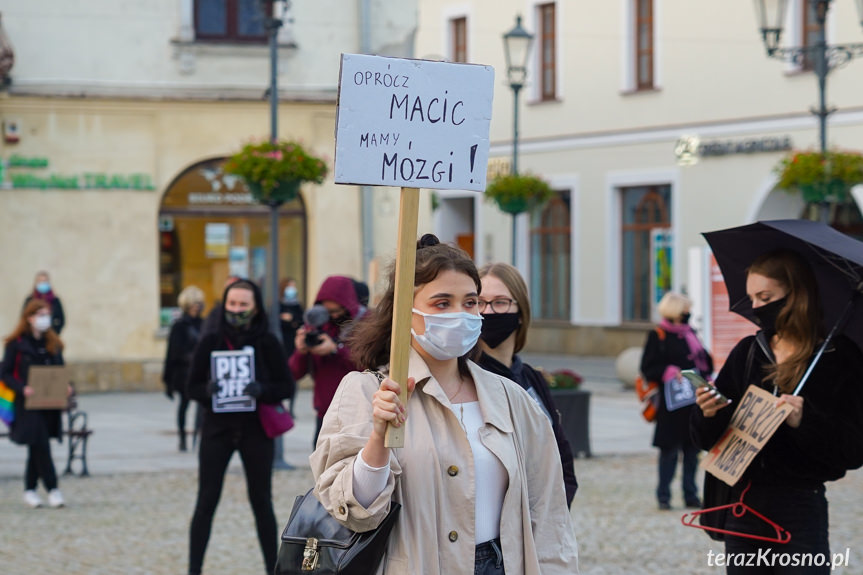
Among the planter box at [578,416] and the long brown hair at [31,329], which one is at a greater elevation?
the long brown hair at [31,329]

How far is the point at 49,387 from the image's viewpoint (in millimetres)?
11711

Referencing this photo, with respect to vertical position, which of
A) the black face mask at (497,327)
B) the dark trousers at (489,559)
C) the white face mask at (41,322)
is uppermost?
the black face mask at (497,327)

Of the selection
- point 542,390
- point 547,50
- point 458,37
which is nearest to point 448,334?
point 542,390

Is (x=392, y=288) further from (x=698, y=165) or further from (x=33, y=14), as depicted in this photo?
(x=698, y=165)

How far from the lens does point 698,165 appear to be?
29891 mm

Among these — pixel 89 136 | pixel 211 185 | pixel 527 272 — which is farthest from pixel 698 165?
pixel 89 136

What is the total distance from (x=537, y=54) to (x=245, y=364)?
26912 mm

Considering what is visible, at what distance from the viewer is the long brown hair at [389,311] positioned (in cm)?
395

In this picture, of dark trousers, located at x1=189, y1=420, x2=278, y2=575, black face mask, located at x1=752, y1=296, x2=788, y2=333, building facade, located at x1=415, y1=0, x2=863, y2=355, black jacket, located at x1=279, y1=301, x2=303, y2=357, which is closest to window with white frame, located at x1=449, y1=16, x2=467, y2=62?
building facade, located at x1=415, y1=0, x2=863, y2=355

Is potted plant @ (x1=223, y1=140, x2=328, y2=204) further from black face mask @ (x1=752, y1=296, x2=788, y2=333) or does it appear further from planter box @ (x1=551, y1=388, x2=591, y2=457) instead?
black face mask @ (x1=752, y1=296, x2=788, y2=333)

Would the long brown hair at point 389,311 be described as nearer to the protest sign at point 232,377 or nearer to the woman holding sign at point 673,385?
the protest sign at point 232,377

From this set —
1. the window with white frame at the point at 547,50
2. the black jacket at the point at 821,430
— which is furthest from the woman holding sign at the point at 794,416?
the window with white frame at the point at 547,50

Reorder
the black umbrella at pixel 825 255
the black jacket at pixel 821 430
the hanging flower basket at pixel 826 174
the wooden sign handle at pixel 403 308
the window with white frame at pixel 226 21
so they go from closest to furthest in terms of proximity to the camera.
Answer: the wooden sign handle at pixel 403 308, the black jacket at pixel 821 430, the black umbrella at pixel 825 255, the hanging flower basket at pixel 826 174, the window with white frame at pixel 226 21

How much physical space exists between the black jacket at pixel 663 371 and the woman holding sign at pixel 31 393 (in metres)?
5.00
